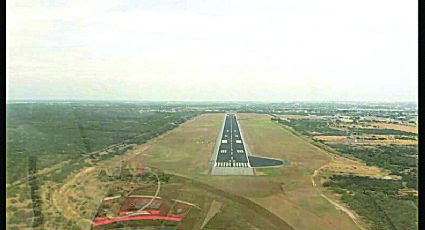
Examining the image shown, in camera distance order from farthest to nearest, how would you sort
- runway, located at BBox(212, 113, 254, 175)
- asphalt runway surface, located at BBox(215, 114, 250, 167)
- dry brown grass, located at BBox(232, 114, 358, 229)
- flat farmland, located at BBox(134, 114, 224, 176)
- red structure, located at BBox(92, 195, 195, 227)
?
asphalt runway surface, located at BBox(215, 114, 250, 167), flat farmland, located at BBox(134, 114, 224, 176), runway, located at BBox(212, 113, 254, 175), dry brown grass, located at BBox(232, 114, 358, 229), red structure, located at BBox(92, 195, 195, 227)

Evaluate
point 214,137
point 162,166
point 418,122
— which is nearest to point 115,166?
point 162,166

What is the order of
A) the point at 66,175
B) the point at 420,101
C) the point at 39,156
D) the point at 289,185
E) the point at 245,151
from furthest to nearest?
the point at 245,151
the point at 289,185
the point at 66,175
the point at 39,156
the point at 420,101

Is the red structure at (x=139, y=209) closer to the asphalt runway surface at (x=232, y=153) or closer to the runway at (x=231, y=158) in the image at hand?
the runway at (x=231, y=158)

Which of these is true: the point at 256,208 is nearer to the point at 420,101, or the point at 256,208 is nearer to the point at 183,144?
the point at 420,101

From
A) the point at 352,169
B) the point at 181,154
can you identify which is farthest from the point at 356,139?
A: the point at 181,154

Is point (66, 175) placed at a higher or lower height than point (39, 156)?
lower

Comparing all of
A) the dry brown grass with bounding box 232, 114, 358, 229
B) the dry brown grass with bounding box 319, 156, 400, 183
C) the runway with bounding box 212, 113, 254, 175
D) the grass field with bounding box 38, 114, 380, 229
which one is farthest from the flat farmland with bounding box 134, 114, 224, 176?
the dry brown grass with bounding box 319, 156, 400, 183

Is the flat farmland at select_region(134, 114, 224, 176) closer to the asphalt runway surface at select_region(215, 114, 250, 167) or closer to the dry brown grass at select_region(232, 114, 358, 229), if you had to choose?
the asphalt runway surface at select_region(215, 114, 250, 167)

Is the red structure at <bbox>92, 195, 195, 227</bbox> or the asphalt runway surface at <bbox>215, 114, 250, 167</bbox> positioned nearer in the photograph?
the red structure at <bbox>92, 195, 195, 227</bbox>

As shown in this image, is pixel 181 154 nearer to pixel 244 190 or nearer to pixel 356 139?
pixel 244 190

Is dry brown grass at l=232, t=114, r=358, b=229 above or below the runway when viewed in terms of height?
below

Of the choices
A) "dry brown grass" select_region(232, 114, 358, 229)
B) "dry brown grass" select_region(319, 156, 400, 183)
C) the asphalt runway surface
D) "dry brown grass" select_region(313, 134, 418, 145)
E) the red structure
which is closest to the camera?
the red structure
